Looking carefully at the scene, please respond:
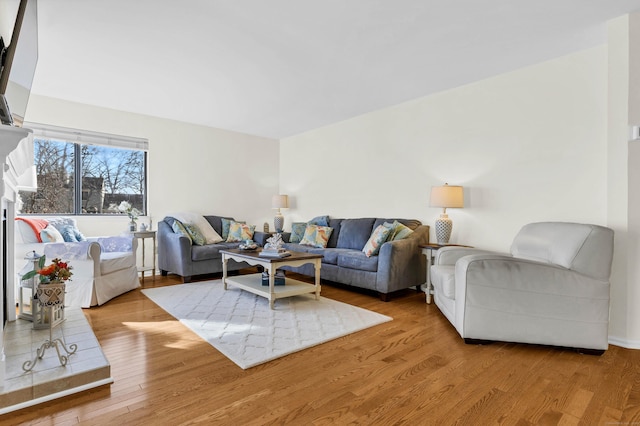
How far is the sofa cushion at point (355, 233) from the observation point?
4.62 m

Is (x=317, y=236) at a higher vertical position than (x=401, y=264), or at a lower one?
higher

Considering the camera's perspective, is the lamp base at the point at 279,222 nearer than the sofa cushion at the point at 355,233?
No

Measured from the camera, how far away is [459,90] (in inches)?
157

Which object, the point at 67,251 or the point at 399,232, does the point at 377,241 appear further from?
the point at 67,251

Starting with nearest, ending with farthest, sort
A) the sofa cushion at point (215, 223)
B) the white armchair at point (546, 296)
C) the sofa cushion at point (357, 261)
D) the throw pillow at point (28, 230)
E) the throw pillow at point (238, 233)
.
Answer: the white armchair at point (546, 296)
the throw pillow at point (28, 230)
the sofa cushion at point (357, 261)
the throw pillow at point (238, 233)
the sofa cushion at point (215, 223)

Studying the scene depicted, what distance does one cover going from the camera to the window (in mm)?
4352

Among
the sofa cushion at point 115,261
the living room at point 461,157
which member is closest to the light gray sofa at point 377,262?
the living room at point 461,157

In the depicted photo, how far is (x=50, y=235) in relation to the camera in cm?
355

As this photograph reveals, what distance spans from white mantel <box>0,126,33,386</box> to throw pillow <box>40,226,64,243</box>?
0.51 metres

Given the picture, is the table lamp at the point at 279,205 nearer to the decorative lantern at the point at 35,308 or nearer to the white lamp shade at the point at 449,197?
the white lamp shade at the point at 449,197

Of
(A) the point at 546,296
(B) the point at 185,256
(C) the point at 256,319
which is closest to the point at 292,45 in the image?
(C) the point at 256,319

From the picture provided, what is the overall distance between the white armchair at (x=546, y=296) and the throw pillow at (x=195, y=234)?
3.50m

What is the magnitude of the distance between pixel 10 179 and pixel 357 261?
3335 mm

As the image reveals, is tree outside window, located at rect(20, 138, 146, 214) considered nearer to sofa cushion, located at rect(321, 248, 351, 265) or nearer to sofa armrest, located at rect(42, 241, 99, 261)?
sofa armrest, located at rect(42, 241, 99, 261)
